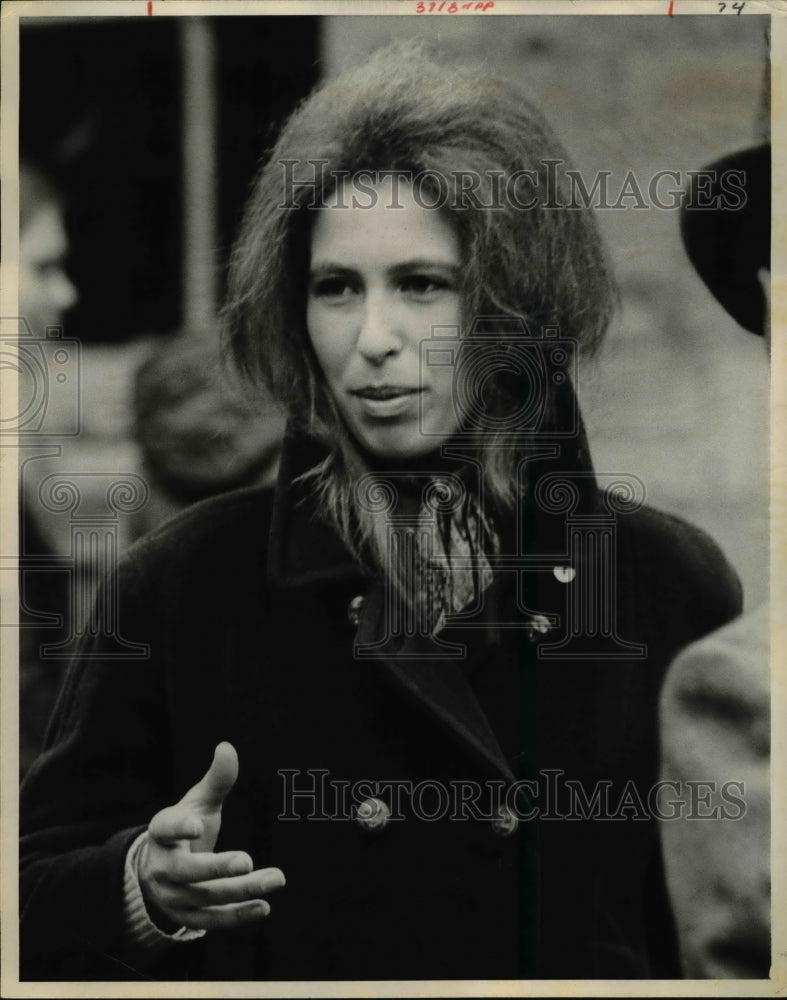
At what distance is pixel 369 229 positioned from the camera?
3018 mm

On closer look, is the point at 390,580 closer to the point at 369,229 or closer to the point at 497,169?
the point at 369,229

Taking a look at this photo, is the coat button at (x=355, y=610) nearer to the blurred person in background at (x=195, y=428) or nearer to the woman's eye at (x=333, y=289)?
the blurred person in background at (x=195, y=428)

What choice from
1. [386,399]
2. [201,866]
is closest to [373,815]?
[201,866]

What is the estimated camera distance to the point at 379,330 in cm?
301

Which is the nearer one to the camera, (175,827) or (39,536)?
(175,827)

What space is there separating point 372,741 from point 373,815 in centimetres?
19

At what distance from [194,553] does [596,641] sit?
1.10 m

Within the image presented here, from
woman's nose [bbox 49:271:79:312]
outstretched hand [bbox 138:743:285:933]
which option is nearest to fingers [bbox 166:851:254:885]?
outstretched hand [bbox 138:743:285:933]

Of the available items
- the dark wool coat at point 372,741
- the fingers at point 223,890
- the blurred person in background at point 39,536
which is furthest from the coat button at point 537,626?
the blurred person in background at point 39,536

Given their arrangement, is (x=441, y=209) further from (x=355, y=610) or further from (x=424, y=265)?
(x=355, y=610)

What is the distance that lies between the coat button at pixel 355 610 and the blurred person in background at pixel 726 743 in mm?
847

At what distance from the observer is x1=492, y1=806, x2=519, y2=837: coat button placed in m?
3.00

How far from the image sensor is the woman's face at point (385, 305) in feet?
9.89

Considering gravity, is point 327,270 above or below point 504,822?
above
